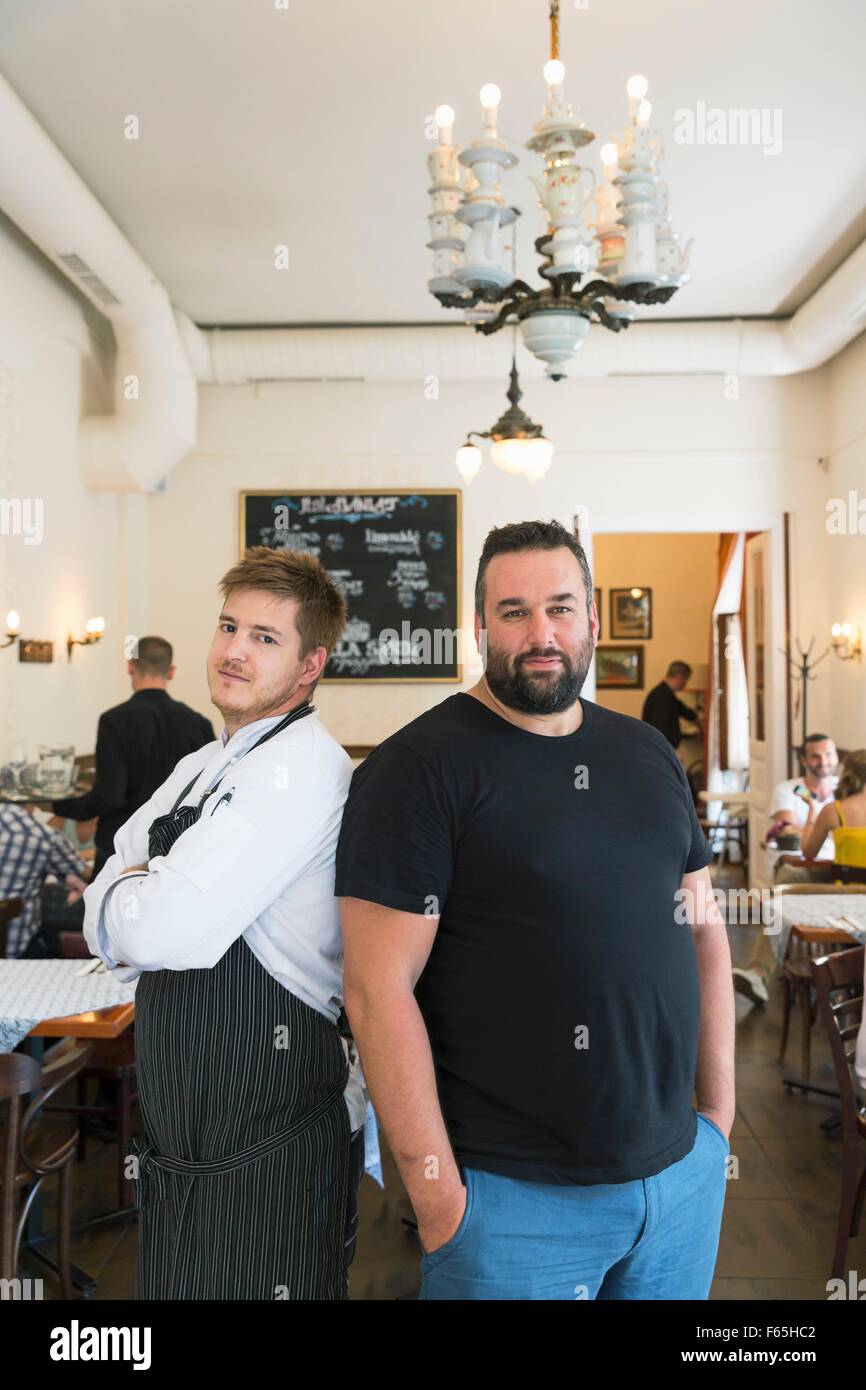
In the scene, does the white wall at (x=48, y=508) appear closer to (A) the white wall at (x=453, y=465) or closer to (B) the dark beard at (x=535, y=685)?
(A) the white wall at (x=453, y=465)

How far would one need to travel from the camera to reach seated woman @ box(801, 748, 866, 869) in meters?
4.64

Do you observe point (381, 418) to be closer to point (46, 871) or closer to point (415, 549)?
point (415, 549)

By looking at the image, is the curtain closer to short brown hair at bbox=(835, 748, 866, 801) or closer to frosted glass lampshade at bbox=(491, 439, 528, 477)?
short brown hair at bbox=(835, 748, 866, 801)

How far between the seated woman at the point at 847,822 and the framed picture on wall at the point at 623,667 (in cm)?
685

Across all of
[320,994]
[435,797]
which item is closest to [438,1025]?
[320,994]

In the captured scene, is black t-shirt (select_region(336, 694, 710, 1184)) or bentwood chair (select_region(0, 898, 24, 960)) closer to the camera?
black t-shirt (select_region(336, 694, 710, 1184))

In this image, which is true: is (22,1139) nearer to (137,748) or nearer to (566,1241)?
(566,1241)

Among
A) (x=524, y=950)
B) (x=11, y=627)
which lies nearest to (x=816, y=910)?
(x=524, y=950)

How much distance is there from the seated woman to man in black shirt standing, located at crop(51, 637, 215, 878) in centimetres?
275

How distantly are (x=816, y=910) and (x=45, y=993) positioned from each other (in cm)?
278

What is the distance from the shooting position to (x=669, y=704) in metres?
10.9

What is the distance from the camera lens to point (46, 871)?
13.1 feet

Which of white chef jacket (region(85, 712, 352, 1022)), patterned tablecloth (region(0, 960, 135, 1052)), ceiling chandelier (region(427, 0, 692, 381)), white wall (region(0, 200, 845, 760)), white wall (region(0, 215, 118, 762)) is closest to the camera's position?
white chef jacket (region(85, 712, 352, 1022))

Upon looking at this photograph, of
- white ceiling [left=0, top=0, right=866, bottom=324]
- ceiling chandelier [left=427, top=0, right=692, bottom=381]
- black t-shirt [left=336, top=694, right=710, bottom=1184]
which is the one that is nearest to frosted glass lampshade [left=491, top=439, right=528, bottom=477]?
ceiling chandelier [left=427, top=0, right=692, bottom=381]
